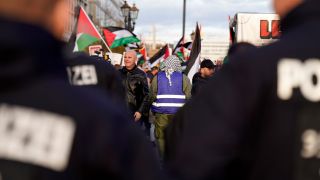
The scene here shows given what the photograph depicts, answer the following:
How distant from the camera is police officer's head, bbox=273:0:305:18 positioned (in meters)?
2.17

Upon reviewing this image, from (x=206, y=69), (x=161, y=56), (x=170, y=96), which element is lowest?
(x=170, y=96)

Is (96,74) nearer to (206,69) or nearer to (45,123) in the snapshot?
(45,123)

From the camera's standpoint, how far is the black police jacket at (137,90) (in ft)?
31.6

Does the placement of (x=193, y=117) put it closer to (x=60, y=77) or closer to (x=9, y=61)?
(x=60, y=77)

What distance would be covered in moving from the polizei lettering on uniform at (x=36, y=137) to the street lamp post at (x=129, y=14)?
2120 centimetres

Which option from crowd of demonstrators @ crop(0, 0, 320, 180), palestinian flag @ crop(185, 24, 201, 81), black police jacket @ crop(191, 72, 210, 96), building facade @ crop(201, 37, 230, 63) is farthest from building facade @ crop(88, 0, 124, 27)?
crowd of demonstrators @ crop(0, 0, 320, 180)

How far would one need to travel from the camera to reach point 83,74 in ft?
14.4

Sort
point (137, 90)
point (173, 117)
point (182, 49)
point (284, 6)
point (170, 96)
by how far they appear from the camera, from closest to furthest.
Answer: point (284, 6)
point (173, 117)
point (170, 96)
point (137, 90)
point (182, 49)

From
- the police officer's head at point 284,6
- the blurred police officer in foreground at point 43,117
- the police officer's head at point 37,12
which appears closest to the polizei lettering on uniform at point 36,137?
the blurred police officer in foreground at point 43,117

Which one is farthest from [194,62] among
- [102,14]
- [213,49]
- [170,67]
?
[102,14]

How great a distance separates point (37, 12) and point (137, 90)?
8036 millimetres

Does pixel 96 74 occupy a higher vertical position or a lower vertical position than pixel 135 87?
higher

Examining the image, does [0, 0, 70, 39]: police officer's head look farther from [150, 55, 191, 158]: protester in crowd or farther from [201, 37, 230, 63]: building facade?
[201, 37, 230, 63]: building facade

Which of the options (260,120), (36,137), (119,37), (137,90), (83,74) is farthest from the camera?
(119,37)
